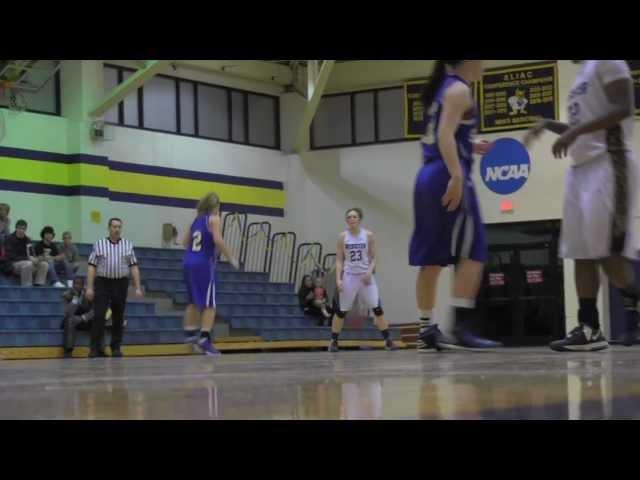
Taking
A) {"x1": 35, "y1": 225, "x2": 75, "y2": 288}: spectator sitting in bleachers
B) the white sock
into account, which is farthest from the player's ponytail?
{"x1": 35, "y1": 225, "x2": 75, "y2": 288}: spectator sitting in bleachers

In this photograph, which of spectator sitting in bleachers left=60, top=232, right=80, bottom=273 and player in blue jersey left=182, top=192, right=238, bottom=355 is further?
spectator sitting in bleachers left=60, top=232, right=80, bottom=273

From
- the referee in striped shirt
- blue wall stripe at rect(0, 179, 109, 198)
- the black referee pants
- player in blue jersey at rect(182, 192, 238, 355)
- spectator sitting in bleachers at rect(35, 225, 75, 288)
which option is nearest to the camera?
player in blue jersey at rect(182, 192, 238, 355)

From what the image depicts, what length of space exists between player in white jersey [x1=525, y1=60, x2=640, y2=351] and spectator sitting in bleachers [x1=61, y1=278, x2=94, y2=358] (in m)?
11.0

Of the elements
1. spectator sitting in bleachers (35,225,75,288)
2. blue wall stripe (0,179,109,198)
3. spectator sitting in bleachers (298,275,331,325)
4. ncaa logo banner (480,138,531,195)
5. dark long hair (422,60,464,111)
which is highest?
ncaa logo banner (480,138,531,195)

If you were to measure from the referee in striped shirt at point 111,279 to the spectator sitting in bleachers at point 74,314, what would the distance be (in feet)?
3.69

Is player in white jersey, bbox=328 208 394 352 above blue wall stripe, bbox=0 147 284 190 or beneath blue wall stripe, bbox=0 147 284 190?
beneath

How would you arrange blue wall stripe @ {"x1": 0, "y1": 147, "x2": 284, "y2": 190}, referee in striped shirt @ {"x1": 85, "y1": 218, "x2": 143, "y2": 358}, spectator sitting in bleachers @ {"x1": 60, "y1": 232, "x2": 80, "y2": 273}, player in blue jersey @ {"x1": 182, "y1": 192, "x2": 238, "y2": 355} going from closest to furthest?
player in blue jersey @ {"x1": 182, "y1": 192, "x2": 238, "y2": 355}
referee in striped shirt @ {"x1": 85, "y1": 218, "x2": 143, "y2": 358}
spectator sitting in bleachers @ {"x1": 60, "y1": 232, "x2": 80, "y2": 273}
blue wall stripe @ {"x1": 0, "y1": 147, "x2": 284, "y2": 190}

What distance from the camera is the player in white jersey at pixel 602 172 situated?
5.66m

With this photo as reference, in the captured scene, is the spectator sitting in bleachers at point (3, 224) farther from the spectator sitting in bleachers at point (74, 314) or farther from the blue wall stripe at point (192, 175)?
the blue wall stripe at point (192, 175)

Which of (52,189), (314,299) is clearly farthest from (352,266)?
(52,189)

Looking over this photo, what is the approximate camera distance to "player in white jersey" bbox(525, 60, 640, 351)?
566 cm

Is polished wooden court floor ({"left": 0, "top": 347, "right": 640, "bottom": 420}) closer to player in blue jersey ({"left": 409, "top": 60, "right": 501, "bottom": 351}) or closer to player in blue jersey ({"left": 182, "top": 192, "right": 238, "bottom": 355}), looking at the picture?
player in blue jersey ({"left": 409, "top": 60, "right": 501, "bottom": 351})

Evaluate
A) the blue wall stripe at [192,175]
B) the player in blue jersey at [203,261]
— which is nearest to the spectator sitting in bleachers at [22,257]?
the blue wall stripe at [192,175]
